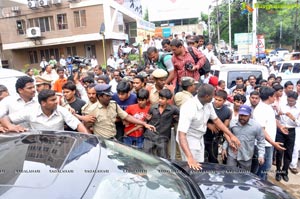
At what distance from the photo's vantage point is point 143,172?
2.04 metres

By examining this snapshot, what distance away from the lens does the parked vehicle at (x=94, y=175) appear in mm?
1517

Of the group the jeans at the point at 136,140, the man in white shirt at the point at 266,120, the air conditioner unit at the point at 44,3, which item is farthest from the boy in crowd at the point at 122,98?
the air conditioner unit at the point at 44,3

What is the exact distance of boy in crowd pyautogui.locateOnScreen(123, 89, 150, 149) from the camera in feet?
12.3

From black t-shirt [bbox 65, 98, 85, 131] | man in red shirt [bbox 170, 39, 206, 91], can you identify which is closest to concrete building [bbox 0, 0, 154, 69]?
man in red shirt [bbox 170, 39, 206, 91]

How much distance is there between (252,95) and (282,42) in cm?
4432

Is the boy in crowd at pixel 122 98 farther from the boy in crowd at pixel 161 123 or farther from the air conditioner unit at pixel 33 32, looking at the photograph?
the air conditioner unit at pixel 33 32

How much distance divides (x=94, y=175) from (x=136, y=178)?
1.04 ft

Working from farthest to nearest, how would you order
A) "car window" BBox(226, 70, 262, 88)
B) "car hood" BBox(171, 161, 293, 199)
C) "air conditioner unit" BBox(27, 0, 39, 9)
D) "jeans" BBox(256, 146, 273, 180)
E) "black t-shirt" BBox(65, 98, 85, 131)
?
1. "air conditioner unit" BBox(27, 0, 39, 9)
2. "car window" BBox(226, 70, 262, 88)
3. "jeans" BBox(256, 146, 273, 180)
4. "black t-shirt" BBox(65, 98, 85, 131)
5. "car hood" BBox(171, 161, 293, 199)

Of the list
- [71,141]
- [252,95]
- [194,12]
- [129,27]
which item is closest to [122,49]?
[129,27]

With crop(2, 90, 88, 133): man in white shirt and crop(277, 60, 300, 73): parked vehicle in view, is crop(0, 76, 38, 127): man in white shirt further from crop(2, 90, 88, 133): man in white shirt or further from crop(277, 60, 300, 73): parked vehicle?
crop(277, 60, 300, 73): parked vehicle

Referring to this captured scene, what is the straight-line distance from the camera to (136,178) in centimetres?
189

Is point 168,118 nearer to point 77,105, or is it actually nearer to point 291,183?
point 77,105

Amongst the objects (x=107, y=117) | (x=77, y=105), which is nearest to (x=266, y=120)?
(x=107, y=117)

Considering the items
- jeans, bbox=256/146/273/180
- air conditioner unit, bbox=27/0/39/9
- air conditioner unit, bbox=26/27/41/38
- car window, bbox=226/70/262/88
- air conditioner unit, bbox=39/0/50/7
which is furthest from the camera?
air conditioner unit, bbox=26/27/41/38
